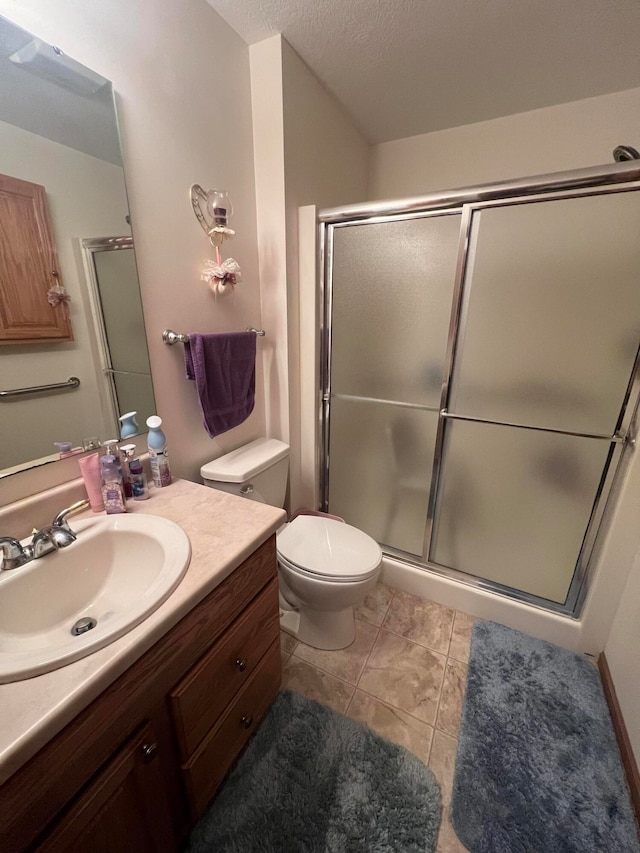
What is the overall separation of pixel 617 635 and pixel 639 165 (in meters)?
1.60

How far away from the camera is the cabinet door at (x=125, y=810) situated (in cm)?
57

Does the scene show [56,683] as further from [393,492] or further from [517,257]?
[517,257]

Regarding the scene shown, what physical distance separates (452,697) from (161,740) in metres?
1.07

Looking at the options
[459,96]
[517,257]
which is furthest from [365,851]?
[459,96]

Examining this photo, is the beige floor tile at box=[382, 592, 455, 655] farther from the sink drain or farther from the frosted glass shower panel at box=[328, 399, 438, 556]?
the sink drain

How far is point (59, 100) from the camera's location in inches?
33.8

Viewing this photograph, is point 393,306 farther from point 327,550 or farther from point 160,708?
point 160,708

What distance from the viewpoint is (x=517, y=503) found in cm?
150

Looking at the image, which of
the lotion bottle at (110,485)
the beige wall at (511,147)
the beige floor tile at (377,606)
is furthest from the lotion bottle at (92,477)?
the beige wall at (511,147)

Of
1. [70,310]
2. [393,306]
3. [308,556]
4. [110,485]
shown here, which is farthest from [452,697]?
[70,310]

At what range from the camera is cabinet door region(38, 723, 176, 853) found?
0.57 metres

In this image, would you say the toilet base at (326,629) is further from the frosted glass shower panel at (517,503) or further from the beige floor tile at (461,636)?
the frosted glass shower panel at (517,503)

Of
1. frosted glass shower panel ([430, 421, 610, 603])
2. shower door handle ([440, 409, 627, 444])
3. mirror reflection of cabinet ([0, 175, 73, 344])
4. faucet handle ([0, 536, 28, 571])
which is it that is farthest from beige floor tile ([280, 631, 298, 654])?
mirror reflection of cabinet ([0, 175, 73, 344])

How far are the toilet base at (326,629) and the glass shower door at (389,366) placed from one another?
0.53 m
